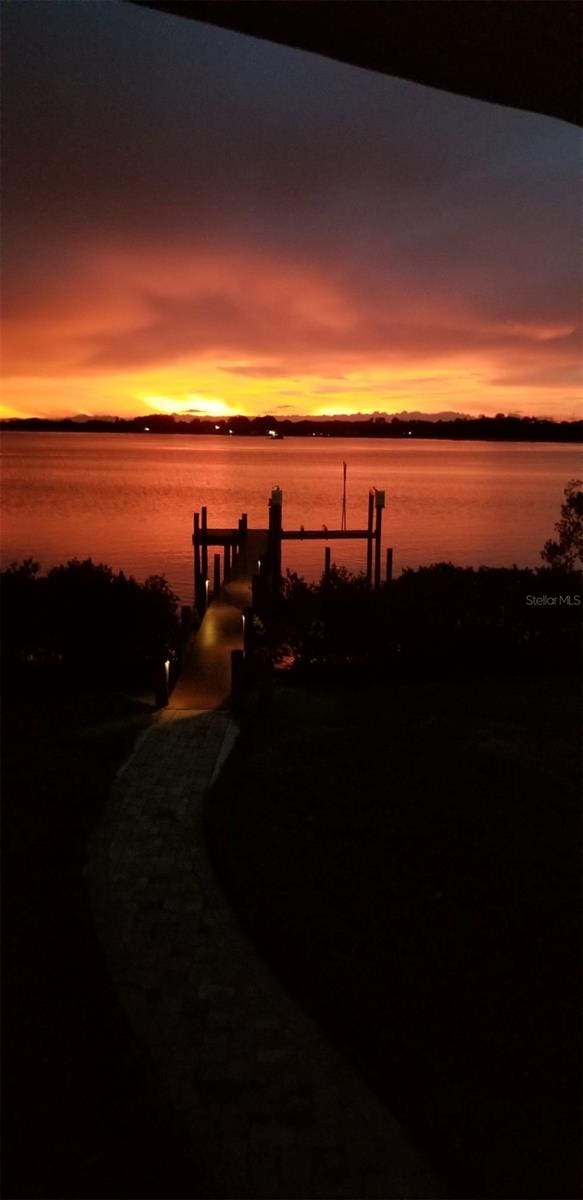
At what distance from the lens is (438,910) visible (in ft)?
19.2

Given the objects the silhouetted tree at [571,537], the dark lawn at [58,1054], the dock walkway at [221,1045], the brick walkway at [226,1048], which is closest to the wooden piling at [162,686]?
the dock walkway at [221,1045]

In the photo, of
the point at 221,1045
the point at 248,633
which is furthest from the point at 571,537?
the point at 221,1045

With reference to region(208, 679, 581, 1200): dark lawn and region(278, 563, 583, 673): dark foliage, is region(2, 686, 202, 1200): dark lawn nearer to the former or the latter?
region(208, 679, 581, 1200): dark lawn

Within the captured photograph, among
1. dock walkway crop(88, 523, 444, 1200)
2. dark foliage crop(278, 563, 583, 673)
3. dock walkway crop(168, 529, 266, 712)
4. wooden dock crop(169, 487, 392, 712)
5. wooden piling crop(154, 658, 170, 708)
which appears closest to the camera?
→ dock walkway crop(88, 523, 444, 1200)

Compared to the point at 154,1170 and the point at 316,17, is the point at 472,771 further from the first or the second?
the point at 316,17

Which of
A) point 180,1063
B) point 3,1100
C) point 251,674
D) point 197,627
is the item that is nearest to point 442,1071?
point 180,1063

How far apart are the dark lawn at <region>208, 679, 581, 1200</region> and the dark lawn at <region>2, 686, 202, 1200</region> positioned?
1248 millimetres

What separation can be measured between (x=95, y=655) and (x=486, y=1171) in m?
10.2

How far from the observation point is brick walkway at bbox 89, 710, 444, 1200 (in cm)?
362

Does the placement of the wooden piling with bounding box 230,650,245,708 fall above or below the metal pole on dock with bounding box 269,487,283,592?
below

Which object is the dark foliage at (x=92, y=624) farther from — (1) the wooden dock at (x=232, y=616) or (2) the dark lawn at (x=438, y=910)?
(2) the dark lawn at (x=438, y=910)

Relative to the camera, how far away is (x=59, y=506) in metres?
58.5

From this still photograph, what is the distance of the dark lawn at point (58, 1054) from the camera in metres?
2.34

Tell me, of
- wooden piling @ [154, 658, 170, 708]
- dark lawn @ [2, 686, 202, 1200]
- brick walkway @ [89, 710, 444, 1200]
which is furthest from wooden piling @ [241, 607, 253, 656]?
dark lawn @ [2, 686, 202, 1200]
